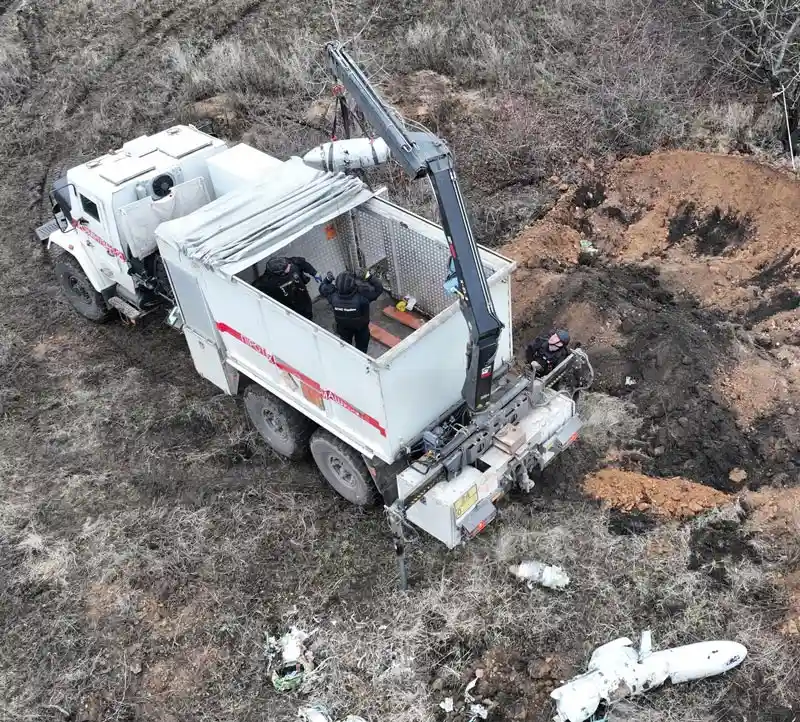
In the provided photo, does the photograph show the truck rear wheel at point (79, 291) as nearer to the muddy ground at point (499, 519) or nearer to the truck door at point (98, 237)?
the muddy ground at point (499, 519)

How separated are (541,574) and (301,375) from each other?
2.86 meters

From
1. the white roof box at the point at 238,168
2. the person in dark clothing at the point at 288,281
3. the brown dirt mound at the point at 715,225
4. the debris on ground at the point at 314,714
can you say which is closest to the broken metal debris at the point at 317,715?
the debris on ground at the point at 314,714

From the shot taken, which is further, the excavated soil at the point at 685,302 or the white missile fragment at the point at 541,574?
the excavated soil at the point at 685,302

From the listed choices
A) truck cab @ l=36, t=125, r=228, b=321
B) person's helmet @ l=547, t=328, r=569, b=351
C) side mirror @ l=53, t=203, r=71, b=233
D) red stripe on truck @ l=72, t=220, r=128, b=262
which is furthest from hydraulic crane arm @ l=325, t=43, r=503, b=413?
side mirror @ l=53, t=203, r=71, b=233

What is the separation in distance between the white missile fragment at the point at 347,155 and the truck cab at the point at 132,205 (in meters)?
1.17

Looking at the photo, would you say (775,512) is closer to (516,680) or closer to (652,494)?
(652,494)

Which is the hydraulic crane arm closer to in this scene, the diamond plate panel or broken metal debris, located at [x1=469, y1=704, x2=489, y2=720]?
the diamond plate panel

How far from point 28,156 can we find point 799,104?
1384 cm

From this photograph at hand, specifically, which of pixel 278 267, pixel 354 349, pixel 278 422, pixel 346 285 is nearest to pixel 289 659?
pixel 278 422

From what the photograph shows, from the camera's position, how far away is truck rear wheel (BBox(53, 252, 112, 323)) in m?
10.2

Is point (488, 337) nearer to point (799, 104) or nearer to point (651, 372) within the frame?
point (651, 372)

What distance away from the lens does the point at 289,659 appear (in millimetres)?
6398

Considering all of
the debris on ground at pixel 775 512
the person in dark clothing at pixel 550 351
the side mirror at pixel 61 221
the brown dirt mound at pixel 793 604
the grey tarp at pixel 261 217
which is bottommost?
the brown dirt mound at pixel 793 604

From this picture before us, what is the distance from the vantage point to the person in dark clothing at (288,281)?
7430 mm
